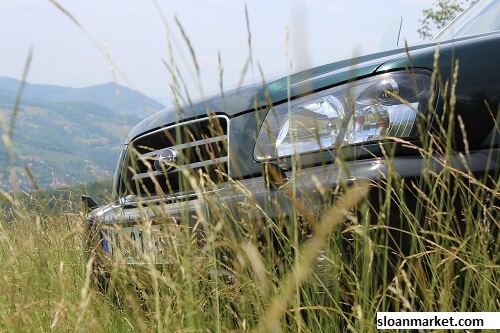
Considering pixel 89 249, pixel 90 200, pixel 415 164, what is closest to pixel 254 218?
pixel 415 164

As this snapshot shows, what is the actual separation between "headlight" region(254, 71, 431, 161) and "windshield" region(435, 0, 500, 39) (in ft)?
4.15

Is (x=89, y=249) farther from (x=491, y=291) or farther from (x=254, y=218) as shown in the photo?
(x=491, y=291)

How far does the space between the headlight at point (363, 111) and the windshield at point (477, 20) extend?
1265 mm

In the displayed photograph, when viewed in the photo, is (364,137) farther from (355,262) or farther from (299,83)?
(355,262)

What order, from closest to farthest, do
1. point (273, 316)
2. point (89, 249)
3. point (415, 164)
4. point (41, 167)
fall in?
point (273, 316), point (415, 164), point (89, 249), point (41, 167)

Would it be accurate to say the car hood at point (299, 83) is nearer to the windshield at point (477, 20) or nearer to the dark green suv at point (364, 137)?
the dark green suv at point (364, 137)

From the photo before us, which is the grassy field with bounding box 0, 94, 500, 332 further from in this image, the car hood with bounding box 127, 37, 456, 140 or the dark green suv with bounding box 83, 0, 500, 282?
the car hood with bounding box 127, 37, 456, 140

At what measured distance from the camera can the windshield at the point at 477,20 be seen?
3184 mm

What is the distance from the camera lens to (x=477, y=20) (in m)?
3.45

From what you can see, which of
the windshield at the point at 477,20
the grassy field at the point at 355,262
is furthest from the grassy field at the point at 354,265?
the windshield at the point at 477,20

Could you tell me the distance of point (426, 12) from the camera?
25.6 metres

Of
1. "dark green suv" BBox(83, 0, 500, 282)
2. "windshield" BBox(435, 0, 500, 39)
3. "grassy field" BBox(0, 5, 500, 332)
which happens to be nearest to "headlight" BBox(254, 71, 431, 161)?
"dark green suv" BBox(83, 0, 500, 282)

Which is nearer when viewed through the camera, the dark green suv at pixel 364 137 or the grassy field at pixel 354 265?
the grassy field at pixel 354 265

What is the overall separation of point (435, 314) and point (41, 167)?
148150 millimetres
